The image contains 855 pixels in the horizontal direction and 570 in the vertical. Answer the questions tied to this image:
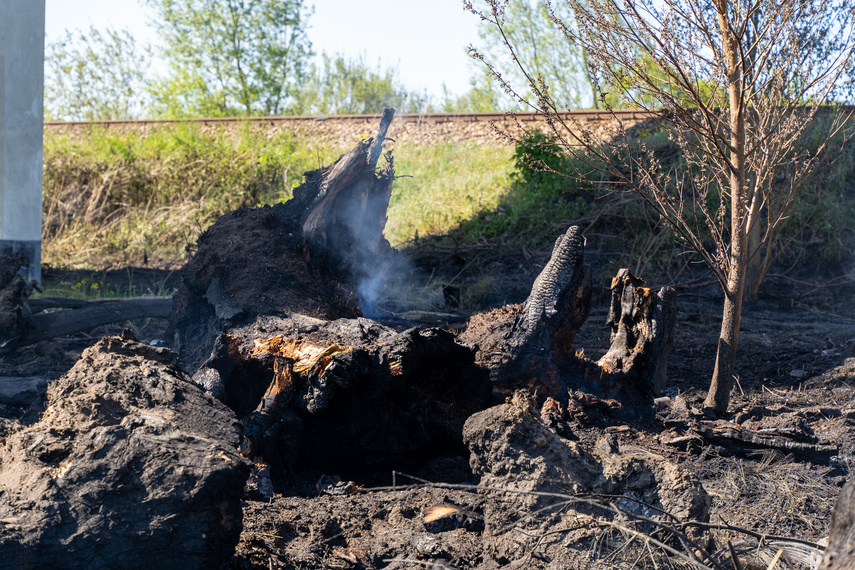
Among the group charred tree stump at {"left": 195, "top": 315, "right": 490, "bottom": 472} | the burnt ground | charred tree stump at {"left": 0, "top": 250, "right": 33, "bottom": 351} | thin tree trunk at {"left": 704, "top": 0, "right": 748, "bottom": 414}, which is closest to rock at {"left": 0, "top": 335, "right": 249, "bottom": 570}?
the burnt ground

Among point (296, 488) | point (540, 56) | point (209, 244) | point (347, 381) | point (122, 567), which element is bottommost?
point (296, 488)

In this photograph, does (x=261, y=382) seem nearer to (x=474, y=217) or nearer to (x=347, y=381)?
(x=347, y=381)

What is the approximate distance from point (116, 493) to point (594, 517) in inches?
59.0

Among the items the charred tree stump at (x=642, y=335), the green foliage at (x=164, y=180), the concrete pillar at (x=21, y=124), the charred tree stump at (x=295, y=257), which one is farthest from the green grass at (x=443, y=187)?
the charred tree stump at (x=642, y=335)

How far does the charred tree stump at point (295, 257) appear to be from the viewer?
4465mm

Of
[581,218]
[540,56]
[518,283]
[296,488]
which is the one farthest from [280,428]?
[540,56]

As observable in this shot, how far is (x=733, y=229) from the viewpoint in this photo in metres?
3.83

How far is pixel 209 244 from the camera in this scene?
506 cm

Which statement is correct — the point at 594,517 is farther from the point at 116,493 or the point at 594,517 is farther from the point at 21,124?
the point at 21,124

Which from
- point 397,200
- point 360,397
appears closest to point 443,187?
point 397,200

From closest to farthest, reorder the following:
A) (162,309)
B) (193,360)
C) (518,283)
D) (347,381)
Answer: (347,381) < (193,360) < (162,309) < (518,283)

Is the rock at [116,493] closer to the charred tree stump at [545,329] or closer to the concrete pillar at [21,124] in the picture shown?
the charred tree stump at [545,329]

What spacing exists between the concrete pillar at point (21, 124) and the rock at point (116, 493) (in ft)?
23.4

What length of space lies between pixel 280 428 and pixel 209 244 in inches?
91.3
